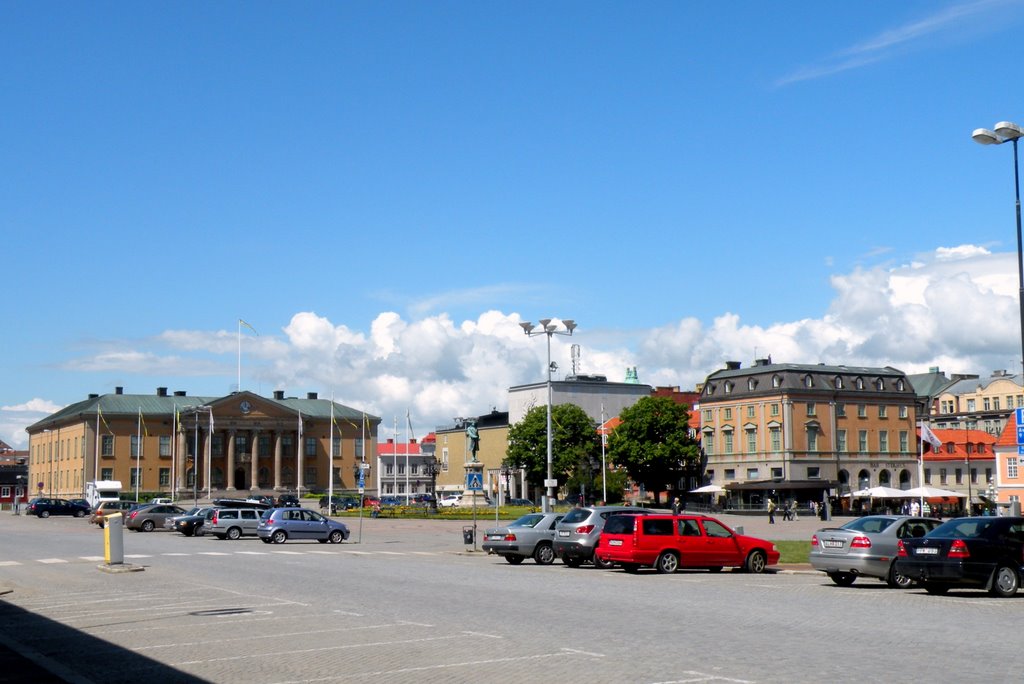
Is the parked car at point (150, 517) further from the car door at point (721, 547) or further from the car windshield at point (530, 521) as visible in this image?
the car door at point (721, 547)

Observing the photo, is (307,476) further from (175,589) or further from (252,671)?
(252,671)

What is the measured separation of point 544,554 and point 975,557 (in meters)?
15.5

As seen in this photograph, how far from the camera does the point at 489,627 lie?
17.0m

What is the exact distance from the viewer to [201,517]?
196ft

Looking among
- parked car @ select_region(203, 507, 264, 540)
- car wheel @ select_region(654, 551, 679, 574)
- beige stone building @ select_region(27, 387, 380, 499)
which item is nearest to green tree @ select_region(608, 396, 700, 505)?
beige stone building @ select_region(27, 387, 380, 499)

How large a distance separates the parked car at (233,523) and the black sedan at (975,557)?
37.2 meters

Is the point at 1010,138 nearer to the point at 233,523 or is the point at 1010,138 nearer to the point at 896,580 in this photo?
the point at 896,580

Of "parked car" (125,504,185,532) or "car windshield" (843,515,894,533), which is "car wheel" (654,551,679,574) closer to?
"car windshield" (843,515,894,533)

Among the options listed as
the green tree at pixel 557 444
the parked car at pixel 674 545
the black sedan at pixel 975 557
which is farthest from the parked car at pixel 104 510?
the black sedan at pixel 975 557

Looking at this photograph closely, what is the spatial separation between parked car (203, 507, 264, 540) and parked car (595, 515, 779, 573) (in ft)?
90.9

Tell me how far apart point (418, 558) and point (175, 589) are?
580 inches

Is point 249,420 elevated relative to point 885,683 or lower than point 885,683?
elevated

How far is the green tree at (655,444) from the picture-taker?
115812 mm

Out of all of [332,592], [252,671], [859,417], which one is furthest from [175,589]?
[859,417]
